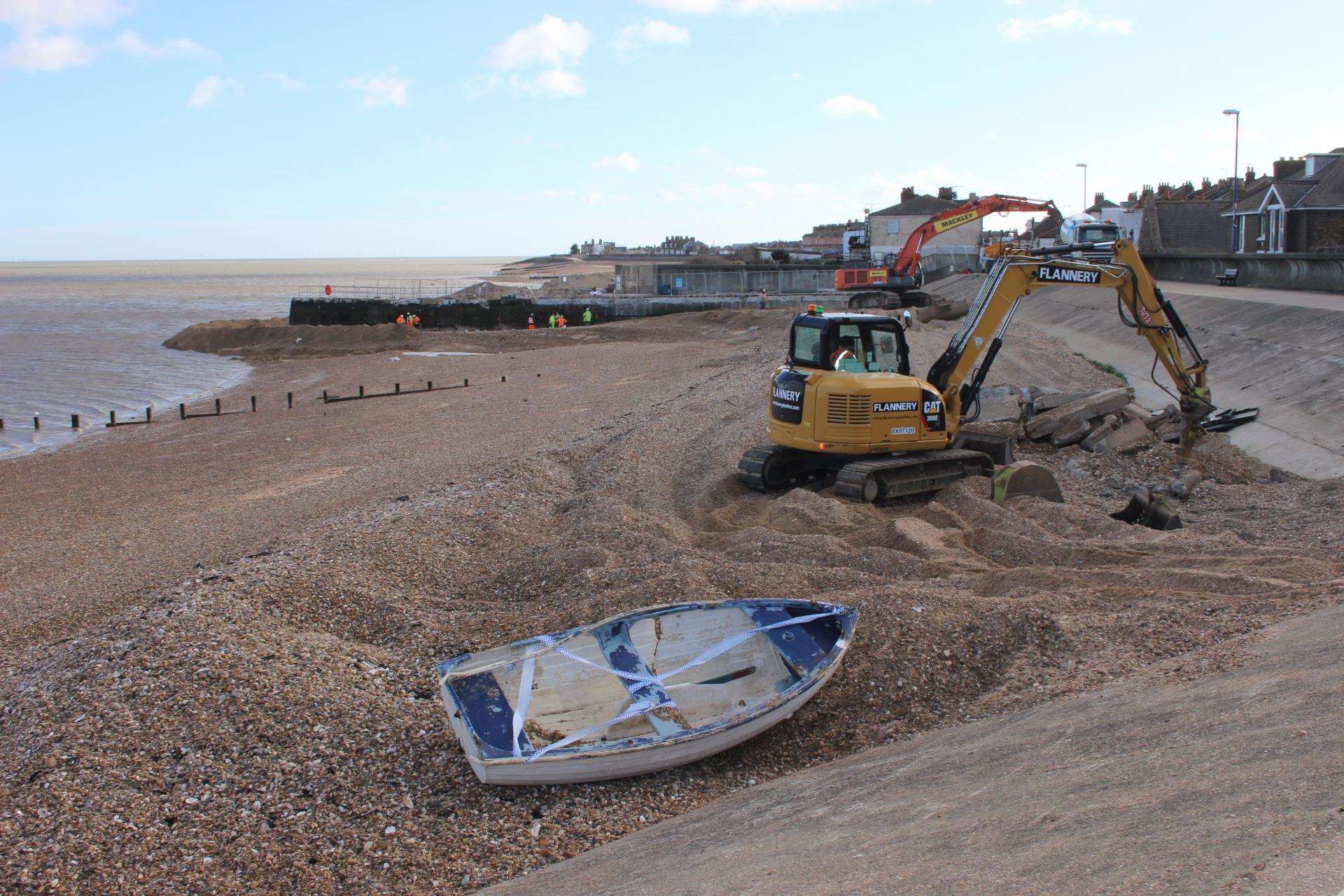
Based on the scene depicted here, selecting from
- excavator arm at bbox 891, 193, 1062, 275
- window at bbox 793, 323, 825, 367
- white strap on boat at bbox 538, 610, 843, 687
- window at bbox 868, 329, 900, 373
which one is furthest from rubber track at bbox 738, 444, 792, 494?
excavator arm at bbox 891, 193, 1062, 275

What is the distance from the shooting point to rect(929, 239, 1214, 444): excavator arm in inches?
586

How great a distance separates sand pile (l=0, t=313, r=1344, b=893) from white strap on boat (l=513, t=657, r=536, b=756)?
40cm

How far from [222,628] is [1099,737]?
6702 millimetres

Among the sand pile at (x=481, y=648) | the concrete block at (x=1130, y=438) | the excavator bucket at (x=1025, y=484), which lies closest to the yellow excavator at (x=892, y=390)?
the sand pile at (x=481, y=648)

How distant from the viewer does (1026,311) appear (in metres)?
43.1

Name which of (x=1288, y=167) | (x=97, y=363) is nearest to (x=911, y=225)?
(x=1288, y=167)

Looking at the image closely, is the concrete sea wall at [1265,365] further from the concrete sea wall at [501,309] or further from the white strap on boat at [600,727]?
the concrete sea wall at [501,309]

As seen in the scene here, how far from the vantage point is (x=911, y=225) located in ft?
252

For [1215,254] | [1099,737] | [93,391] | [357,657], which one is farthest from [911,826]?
[1215,254]

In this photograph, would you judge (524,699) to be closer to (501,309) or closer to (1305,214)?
(1305,214)

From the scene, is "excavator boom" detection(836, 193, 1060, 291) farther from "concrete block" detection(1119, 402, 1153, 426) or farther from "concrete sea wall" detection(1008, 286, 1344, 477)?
"concrete block" detection(1119, 402, 1153, 426)

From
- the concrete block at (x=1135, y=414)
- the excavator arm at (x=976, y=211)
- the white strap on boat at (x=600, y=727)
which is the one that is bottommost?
the white strap on boat at (x=600, y=727)

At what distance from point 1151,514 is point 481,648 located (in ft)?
26.7

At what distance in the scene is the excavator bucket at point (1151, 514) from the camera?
12.4 meters
